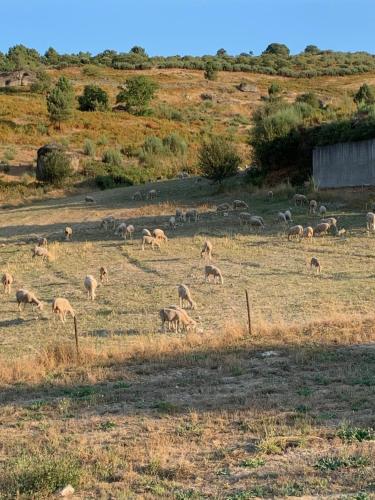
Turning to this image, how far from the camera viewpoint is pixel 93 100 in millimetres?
73312

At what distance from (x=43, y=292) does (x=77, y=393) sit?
9.34m

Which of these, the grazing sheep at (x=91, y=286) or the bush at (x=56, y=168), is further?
the bush at (x=56, y=168)

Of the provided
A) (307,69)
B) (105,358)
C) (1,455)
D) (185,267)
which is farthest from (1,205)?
(307,69)

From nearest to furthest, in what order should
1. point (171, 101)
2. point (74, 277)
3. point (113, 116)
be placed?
point (74, 277)
point (113, 116)
point (171, 101)

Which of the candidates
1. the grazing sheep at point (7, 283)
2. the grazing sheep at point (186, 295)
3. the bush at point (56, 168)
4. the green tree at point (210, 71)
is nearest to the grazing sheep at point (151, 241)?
the grazing sheep at point (7, 283)

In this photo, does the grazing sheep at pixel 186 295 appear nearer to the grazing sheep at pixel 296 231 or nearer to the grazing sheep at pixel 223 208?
the grazing sheep at pixel 296 231

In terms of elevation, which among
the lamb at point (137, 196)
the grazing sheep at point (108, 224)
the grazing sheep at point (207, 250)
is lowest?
the grazing sheep at point (207, 250)

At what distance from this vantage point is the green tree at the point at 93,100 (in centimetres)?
7306

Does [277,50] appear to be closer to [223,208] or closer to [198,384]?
[223,208]

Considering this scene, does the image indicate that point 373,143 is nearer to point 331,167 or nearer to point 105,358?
point 331,167

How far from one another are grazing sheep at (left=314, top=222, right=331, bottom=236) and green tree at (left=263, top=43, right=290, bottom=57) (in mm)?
111191

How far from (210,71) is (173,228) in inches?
2983

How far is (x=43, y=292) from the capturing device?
1902 centimetres

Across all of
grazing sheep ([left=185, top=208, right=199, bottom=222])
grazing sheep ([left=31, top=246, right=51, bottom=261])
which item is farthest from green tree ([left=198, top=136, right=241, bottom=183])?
grazing sheep ([left=31, top=246, right=51, bottom=261])
